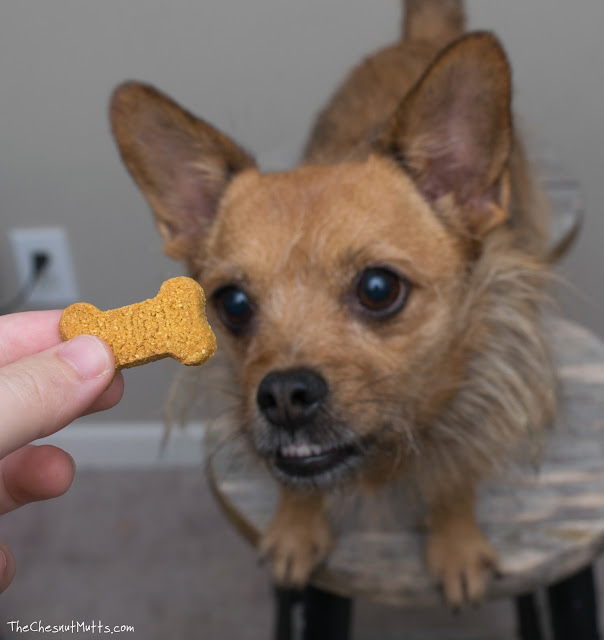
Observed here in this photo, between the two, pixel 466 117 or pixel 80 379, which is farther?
pixel 466 117

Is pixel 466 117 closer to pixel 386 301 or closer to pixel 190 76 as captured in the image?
pixel 386 301

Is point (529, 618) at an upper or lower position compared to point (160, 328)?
lower

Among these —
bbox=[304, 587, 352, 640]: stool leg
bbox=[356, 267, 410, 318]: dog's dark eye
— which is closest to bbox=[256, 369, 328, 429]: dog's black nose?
bbox=[356, 267, 410, 318]: dog's dark eye

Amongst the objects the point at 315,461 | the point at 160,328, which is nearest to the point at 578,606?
the point at 315,461

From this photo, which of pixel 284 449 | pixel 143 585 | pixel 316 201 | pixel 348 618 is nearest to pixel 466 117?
pixel 316 201

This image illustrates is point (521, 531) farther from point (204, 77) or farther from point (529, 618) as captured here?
point (204, 77)

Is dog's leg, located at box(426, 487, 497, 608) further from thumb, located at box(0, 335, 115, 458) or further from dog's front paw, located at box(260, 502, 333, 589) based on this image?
thumb, located at box(0, 335, 115, 458)

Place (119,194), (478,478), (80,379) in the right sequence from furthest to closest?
(119,194), (478,478), (80,379)
